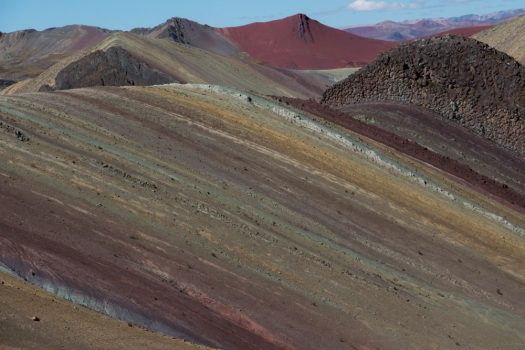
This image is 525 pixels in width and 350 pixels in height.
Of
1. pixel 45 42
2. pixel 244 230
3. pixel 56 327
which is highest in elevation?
A: pixel 45 42

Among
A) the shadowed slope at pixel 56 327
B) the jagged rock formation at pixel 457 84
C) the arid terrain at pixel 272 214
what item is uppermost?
the jagged rock formation at pixel 457 84

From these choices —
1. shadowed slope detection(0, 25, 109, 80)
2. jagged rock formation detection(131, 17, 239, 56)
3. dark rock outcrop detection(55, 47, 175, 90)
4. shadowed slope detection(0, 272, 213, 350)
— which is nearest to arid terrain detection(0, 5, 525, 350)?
shadowed slope detection(0, 272, 213, 350)

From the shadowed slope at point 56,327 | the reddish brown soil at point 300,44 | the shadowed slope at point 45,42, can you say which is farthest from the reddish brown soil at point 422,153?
the shadowed slope at point 45,42

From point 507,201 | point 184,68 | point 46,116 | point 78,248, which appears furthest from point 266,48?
point 78,248

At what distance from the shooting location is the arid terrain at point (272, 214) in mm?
18531

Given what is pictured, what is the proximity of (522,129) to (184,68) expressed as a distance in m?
33.5

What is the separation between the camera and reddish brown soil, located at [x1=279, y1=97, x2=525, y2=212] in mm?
37969

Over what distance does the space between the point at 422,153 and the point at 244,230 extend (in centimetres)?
1760

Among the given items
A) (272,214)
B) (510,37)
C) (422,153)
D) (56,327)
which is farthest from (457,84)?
(510,37)

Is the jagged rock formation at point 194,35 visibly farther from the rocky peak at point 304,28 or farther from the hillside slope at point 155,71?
the hillside slope at point 155,71

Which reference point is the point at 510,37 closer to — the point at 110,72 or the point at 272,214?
the point at 110,72

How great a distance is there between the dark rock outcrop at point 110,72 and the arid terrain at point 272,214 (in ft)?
77.5

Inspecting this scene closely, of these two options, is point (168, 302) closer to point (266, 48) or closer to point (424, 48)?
point (424, 48)

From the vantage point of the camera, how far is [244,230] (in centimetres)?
2439
